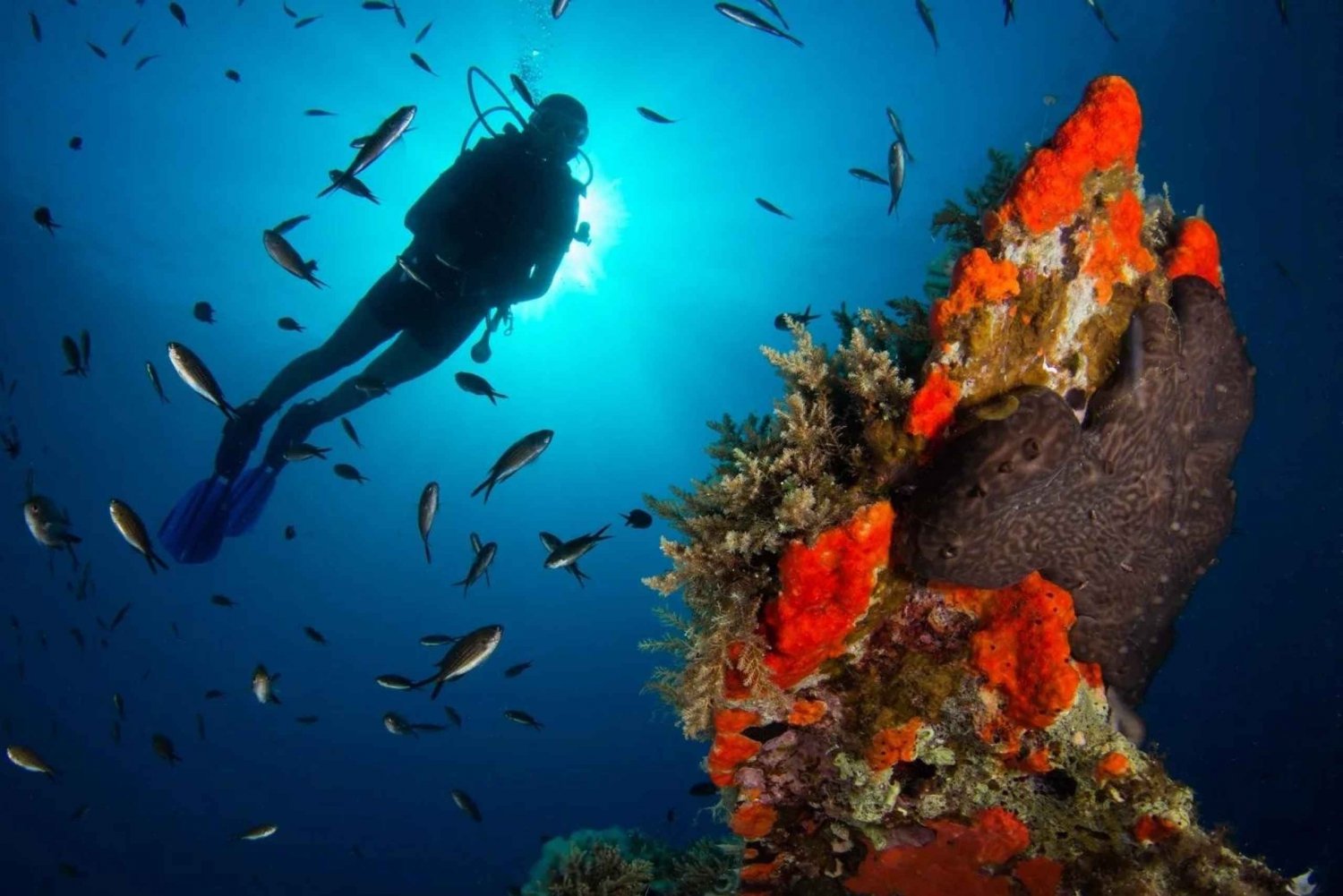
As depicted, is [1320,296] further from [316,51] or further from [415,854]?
[415,854]

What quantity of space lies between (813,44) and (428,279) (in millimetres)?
26545

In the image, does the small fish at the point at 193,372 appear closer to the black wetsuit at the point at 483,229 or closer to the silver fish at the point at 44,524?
the silver fish at the point at 44,524

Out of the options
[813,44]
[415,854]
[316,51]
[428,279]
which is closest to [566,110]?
[428,279]

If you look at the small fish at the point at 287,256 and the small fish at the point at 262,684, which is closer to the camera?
the small fish at the point at 287,256

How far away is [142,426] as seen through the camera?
2184 inches

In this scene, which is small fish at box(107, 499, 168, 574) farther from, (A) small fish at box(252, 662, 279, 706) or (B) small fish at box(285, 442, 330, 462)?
(A) small fish at box(252, 662, 279, 706)

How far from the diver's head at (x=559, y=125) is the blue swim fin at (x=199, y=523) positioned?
276 inches

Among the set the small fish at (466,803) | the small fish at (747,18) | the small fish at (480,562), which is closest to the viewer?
the small fish at (480,562)

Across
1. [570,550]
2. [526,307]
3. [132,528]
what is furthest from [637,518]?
[526,307]

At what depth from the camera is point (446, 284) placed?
9.09 m

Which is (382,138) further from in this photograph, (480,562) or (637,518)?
(637,518)

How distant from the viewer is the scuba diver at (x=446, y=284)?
884 centimetres

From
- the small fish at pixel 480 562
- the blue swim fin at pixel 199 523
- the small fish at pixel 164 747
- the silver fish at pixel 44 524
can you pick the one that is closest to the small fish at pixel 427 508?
the small fish at pixel 480 562

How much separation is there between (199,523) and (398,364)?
376 cm
